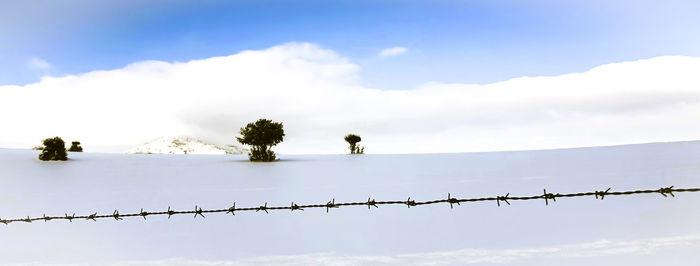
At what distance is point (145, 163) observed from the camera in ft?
205

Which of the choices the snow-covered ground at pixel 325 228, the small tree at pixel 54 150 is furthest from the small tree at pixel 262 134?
the small tree at pixel 54 150

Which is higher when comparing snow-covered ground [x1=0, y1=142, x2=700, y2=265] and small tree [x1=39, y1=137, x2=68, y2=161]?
small tree [x1=39, y1=137, x2=68, y2=161]

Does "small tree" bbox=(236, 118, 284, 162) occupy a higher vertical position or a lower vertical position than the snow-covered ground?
higher

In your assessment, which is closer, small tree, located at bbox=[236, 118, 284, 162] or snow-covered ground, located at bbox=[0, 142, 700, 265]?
snow-covered ground, located at bbox=[0, 142, 700, 265]

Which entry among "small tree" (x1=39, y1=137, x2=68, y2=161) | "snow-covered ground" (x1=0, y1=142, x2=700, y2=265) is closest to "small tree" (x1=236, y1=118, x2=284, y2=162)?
"snow-covered ground" (x1=0, y1=142, x2=700, y2=265)

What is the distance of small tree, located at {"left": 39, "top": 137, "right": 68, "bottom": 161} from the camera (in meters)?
48.2

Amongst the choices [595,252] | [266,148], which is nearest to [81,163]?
[266,148]

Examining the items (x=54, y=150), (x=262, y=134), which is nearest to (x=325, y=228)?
(x=262, y=134)

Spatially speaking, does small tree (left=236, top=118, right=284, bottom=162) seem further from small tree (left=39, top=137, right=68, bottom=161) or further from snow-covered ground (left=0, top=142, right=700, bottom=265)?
small tree (left=39, top=137, right=68, bottom=161)

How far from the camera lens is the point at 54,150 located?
48.5 meters

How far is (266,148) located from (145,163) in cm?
1893

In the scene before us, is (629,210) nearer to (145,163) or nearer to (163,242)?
(163,242)

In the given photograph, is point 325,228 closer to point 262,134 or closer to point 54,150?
point 262,134

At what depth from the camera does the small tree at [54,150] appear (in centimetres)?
4819
